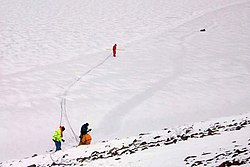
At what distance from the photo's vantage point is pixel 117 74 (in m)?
15.8

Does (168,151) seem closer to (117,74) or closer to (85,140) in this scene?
(85,140)

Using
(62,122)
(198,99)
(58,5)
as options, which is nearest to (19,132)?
(62,122)

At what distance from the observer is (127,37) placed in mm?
22891

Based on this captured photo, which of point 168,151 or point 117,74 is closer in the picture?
point 168,151

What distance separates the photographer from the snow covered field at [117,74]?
11.2 metres

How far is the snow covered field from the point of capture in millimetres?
11195

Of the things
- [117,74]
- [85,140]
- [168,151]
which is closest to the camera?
[168,151]

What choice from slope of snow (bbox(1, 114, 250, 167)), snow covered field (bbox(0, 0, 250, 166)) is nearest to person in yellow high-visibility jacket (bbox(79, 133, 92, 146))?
slope of snow (bbox(1, 114, 250, 167))

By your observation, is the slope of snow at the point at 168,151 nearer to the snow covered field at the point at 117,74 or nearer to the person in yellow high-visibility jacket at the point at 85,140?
the snow covered field at the point at 117,74

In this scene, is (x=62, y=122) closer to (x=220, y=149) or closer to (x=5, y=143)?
(x=5, y=143)

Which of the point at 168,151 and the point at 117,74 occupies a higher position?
the point at 117,74

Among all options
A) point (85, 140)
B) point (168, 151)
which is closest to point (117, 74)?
point (85, 140)

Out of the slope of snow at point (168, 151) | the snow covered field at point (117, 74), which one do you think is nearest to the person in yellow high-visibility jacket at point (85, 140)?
the slope of snow at point (168, 151)

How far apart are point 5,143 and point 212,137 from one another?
20.6ft
